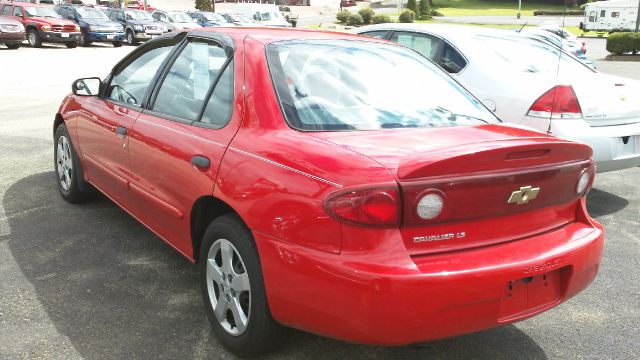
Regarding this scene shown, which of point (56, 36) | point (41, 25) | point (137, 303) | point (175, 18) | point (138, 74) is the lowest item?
point (137, 303)

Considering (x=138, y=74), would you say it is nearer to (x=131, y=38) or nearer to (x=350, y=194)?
(x=350, y=194)

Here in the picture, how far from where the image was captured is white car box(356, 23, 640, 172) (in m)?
5.05

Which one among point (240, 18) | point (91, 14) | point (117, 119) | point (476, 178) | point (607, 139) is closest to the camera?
point (476, 178)

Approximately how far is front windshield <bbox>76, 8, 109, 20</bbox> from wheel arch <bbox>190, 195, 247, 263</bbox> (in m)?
27.0

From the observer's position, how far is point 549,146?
259 cm

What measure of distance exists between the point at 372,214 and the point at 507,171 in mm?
620

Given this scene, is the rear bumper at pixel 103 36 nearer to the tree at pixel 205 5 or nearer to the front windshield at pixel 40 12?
the front windshield at pixel 40 12

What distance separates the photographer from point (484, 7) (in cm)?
9256

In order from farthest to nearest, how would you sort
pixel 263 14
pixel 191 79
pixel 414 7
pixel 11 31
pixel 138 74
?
pixel 414 7 → pixel 263 14 → pixel 11 31 → pixel 138 74 → pixel 191 79

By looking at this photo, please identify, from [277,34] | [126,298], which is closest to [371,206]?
[277,34]

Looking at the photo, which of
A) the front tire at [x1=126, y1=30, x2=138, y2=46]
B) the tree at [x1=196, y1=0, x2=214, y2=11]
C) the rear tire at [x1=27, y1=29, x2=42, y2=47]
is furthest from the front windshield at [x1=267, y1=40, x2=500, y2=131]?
the tree at [x1=196, y1=0, x2=214, y2=11]

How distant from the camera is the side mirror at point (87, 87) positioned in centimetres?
451

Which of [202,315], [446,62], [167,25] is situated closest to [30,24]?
[167,25]

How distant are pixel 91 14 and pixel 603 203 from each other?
26909mm
